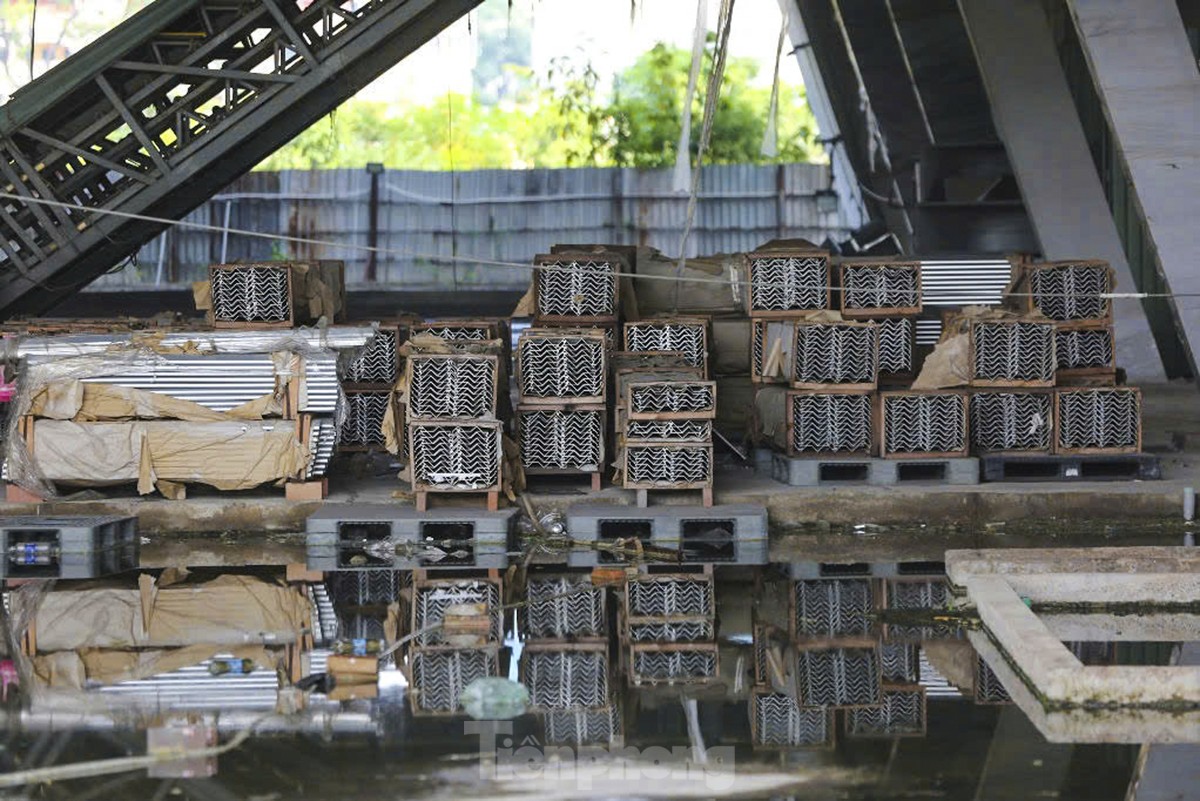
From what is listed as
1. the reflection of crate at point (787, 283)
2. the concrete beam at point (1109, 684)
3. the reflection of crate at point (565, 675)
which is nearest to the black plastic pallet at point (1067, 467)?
the reflection of crate at point (787, 283)

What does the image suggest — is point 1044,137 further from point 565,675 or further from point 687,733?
point 687,733

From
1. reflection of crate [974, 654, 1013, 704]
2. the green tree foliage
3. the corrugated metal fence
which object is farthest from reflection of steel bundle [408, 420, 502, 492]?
the green tree foliage

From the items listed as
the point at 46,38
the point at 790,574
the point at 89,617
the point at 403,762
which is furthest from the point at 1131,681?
the point at 46,38

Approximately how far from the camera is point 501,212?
28.2 m

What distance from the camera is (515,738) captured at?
23.6 feet

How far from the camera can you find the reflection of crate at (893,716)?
7305 mm

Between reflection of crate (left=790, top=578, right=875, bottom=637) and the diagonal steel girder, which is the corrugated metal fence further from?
reflection of crate (left=790, top=578, right=875, bottom=637)

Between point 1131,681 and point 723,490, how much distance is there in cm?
586

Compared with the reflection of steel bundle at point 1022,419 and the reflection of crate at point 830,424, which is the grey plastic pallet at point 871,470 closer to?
the reflection of crate at point 830,424

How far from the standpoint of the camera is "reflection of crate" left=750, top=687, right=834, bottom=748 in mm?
7145

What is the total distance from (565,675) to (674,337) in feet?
20.3

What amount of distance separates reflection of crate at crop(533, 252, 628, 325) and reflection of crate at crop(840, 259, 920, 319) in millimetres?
1879

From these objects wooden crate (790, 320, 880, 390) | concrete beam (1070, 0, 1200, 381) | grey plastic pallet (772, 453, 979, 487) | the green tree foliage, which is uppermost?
the green tree foliage

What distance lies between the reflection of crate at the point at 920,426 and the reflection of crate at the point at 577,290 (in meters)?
2.44
